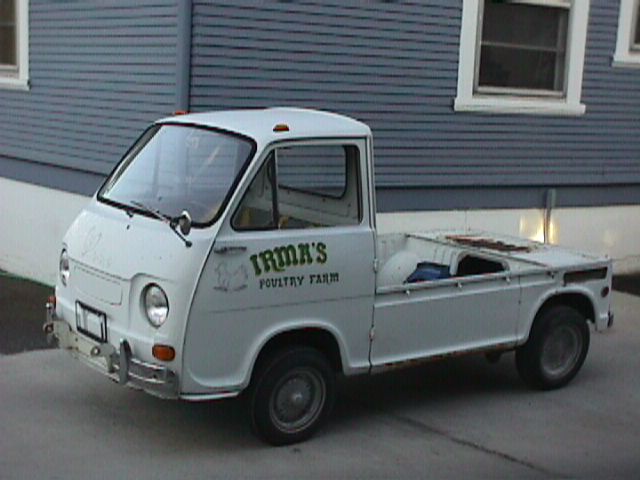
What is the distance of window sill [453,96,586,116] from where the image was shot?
34.1 feet

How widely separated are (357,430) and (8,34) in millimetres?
7236

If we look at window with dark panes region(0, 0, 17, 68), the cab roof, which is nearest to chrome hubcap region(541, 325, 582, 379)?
the cab roof

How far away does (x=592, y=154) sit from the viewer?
11.3 meters

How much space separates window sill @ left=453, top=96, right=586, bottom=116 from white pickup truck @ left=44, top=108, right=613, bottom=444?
3.93 metres

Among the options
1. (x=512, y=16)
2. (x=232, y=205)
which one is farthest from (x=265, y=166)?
(x=512, y=16)

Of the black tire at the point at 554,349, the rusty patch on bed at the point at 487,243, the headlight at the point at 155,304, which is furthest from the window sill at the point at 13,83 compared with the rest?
the black tire at the point at 554,349

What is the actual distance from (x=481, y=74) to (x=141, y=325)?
614 centimetres

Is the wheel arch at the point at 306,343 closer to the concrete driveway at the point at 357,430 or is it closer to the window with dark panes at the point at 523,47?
the concrete driveway at the point at 357,430

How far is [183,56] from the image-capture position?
8617mm

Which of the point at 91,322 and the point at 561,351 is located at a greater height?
the point at 91,322

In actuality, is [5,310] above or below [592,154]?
below

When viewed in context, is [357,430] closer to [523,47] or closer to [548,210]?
Answer: [548,210]

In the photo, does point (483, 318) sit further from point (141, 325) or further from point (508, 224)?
point (508, 224)

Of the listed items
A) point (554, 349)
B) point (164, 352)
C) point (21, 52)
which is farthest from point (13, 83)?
point (554, 349)
